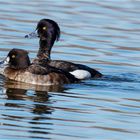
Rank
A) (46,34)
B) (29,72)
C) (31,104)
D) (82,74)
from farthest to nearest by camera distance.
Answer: (46,34)
(82,74)
(29,72)
(31,104)

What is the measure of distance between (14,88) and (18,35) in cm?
537

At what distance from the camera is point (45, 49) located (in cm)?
1848

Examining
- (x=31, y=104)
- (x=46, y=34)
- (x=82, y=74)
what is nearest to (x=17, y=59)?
(x=82, y=74)

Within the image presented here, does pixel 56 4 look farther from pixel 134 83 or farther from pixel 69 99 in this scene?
pixel 69 99

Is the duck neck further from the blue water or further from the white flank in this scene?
the white flank

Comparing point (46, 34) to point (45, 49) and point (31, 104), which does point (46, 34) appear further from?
point (31, 104)

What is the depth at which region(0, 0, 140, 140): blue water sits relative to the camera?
1223cm

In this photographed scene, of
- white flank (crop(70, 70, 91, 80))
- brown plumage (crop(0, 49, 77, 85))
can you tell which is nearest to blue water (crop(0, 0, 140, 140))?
white flank (crop(70, 70, 91, 80))

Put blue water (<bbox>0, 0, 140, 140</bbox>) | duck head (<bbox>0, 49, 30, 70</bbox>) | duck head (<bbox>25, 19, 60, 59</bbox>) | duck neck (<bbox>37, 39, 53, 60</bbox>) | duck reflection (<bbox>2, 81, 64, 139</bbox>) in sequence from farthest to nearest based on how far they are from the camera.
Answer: duck head (<bbox>25, 19, 60, 59</bbox>) < duck neck (<bbox>37, 39, 53, 60</bbox>) < duck head (<bbox>0, 49, 30, 70</bbox>) < duck reflection (<bbox>2, 81, 64, 139</bbox>) < blue water (<bbox>0, 0, 140, 140</bbox>)

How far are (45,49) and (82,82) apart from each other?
170cm

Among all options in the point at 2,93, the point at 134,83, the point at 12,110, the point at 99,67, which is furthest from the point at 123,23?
the point at 12,110

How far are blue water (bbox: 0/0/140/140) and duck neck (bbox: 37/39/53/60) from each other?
52cm

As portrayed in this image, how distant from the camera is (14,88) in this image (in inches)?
624

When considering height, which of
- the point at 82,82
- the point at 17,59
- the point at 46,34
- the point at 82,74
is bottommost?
the point at 82,82
